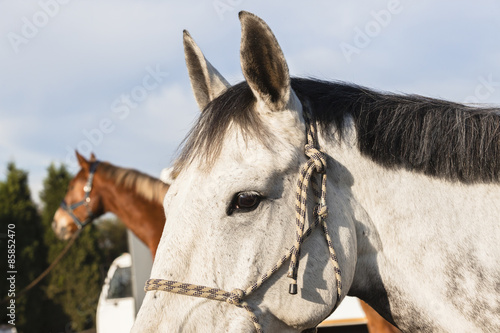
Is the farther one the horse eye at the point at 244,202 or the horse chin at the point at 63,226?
the horse chin at the point at 63,226

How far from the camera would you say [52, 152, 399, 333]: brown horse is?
6.18 meters

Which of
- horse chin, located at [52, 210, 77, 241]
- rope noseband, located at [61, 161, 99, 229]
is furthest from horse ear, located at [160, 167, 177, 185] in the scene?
horse chin, located at [52, 210, 77, 241]

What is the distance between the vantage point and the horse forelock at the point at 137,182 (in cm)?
620

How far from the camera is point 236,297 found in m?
1.63

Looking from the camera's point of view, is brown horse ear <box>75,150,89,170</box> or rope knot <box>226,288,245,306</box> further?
brown horse ear <box>75,150,89,170</box>

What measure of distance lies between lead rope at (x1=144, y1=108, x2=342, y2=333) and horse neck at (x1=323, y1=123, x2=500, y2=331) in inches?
4.4

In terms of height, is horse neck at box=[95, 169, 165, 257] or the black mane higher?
the black mane

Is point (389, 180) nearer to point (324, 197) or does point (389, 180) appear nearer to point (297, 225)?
point (324, 197)

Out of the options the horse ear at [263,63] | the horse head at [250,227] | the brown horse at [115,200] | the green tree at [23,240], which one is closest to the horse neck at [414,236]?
the horse head at [250,227]

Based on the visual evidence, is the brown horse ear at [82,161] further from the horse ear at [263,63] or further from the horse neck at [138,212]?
the horse ear at [263,63]

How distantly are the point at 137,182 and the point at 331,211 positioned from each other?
16.3 ft

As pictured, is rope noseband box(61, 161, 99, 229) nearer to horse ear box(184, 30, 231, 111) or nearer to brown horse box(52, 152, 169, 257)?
brown horse box(52, 152, 169, 257)

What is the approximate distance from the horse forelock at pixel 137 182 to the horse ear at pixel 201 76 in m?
3.58

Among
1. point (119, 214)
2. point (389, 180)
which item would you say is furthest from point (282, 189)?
point (119, 214)
